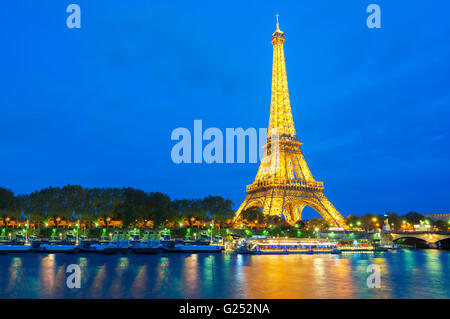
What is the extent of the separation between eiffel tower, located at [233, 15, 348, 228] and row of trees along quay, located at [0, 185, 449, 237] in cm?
516

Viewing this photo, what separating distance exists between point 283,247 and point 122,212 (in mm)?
35504

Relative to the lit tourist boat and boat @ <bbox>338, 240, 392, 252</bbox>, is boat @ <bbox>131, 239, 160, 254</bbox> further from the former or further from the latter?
boat @ <bbox>338, 240, 392, 252</bbox>

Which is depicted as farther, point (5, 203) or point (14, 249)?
point (5, 203)

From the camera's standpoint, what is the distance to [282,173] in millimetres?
82062

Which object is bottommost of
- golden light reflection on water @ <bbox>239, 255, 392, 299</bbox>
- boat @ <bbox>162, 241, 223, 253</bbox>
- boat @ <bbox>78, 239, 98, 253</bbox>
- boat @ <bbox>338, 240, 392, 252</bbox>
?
boat @ <bbox>338, 240, 392, 252</bbox>

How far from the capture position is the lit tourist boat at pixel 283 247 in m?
63.7

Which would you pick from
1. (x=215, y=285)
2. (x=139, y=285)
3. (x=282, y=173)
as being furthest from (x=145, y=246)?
(x=215, y=285)

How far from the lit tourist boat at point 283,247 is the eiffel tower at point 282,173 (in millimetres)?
9487

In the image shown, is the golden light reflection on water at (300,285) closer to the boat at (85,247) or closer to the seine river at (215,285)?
the seine river at (215,285)

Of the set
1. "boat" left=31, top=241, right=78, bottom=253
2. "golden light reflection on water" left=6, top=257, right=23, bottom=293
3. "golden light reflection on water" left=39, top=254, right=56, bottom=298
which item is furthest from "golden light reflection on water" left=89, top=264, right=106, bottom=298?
"boat" left=31, top=241, right=78, bottom=253

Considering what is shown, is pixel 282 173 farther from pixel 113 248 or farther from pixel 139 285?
pixel 139 285

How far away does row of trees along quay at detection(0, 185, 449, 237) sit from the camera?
78375 mm
